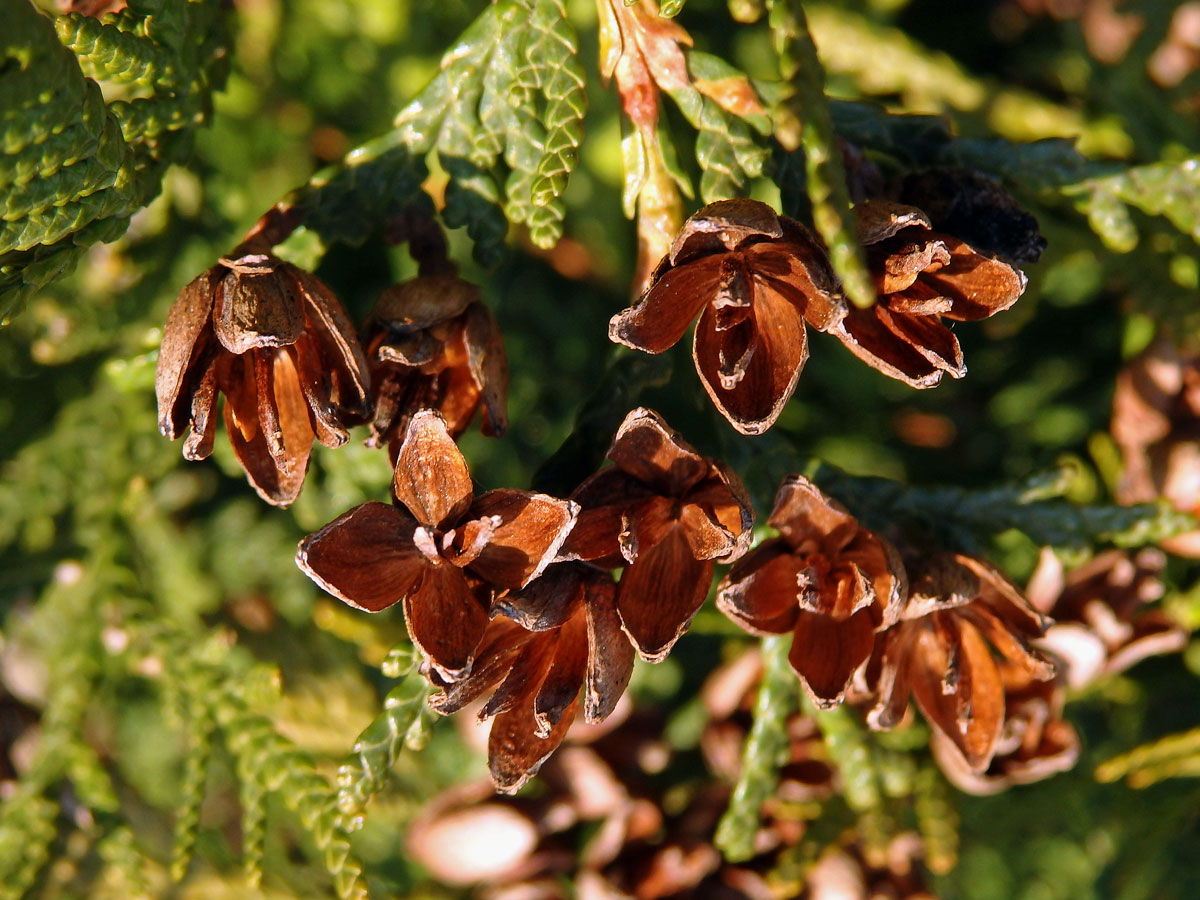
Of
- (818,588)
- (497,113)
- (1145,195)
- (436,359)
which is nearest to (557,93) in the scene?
(497,113)

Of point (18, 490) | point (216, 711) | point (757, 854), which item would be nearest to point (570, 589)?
point (216, 711)

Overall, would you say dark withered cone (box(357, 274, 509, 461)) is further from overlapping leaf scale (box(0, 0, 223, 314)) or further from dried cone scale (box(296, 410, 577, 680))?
overlapping leaf scale (box(0, 0, 223, 314))

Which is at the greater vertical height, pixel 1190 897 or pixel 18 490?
pixel 18 490

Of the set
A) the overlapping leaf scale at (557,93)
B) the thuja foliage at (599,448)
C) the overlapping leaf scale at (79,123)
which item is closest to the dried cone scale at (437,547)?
the thuja foliage at (599,448)

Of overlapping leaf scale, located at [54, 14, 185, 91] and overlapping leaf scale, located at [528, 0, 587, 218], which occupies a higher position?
overlapping leaf scale, located at [54, 14, 185, 91]

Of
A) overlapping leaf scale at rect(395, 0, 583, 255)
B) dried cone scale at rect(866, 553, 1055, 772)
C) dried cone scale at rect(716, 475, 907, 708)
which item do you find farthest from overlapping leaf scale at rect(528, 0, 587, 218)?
dried cone scale at rect(866, 553, 1055, 772)

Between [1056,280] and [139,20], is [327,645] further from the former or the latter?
[1056,280]

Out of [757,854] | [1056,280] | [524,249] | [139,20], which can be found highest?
[139,20]

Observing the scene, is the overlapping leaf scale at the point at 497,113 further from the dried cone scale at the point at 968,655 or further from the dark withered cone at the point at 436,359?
the dried cone scale at the point at 968,655
